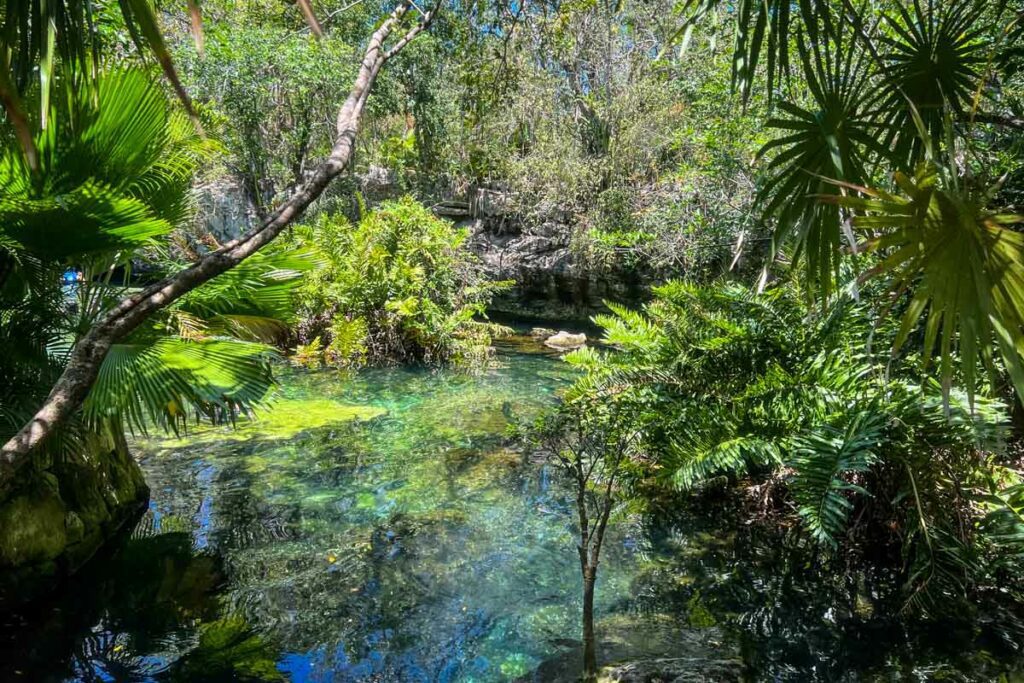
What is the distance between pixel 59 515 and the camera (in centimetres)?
410

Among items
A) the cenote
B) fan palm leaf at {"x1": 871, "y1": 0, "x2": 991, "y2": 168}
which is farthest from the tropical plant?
fan palm leaf at {"x1": 871, "y1": 0, "x2": 991, "y2": 168}

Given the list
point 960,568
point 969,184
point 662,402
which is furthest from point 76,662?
point 960,568

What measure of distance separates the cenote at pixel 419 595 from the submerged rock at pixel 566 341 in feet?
24.9

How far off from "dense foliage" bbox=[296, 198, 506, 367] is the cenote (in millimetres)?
4911

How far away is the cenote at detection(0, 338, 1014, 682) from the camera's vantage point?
3451 mm

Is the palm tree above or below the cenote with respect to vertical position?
above

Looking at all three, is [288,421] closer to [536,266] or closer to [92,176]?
[92,176]

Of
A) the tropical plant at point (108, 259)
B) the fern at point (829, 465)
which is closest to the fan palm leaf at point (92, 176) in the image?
the tropical plant at point (108, 259)

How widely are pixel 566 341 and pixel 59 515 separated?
11.1 metres

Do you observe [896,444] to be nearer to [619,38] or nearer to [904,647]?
[904,647]

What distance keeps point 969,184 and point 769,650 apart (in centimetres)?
250

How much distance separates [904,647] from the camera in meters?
3.56

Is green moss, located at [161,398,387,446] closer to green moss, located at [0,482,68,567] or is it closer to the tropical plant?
green moss, located at [0,482,68,567]

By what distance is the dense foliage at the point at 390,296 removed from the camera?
11.6 m
